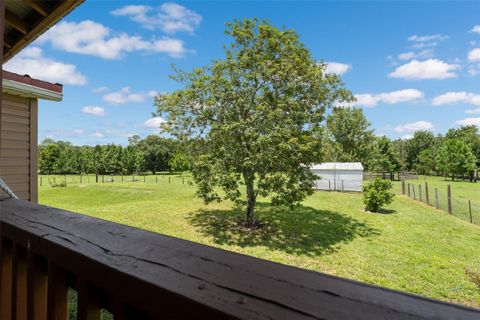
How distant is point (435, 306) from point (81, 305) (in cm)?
72

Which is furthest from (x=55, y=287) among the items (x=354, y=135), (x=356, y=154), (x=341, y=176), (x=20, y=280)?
(x=354, y=135)

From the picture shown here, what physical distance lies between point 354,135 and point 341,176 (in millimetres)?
11293

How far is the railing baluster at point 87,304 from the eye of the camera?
64 cm

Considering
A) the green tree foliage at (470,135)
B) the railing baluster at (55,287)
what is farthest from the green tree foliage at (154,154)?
the railing baluster at (55,287)

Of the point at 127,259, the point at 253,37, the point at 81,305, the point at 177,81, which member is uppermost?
the point at 253,37

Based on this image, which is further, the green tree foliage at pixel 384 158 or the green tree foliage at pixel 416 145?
the green tree foliage at pixel 416 145

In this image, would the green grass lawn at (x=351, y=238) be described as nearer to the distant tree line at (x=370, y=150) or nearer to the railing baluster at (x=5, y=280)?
the railing baluster at (x=5, y=280)

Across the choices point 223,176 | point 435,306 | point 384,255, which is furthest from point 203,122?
point 435,306

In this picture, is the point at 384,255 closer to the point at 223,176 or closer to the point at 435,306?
the point at 223,176

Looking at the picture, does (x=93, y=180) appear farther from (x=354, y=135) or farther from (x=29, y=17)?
(x=29, y=17)

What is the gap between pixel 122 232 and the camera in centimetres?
76

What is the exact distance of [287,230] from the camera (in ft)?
27.5

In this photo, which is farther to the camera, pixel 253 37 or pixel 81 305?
pixel 253 37

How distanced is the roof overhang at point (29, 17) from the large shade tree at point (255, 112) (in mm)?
5447
